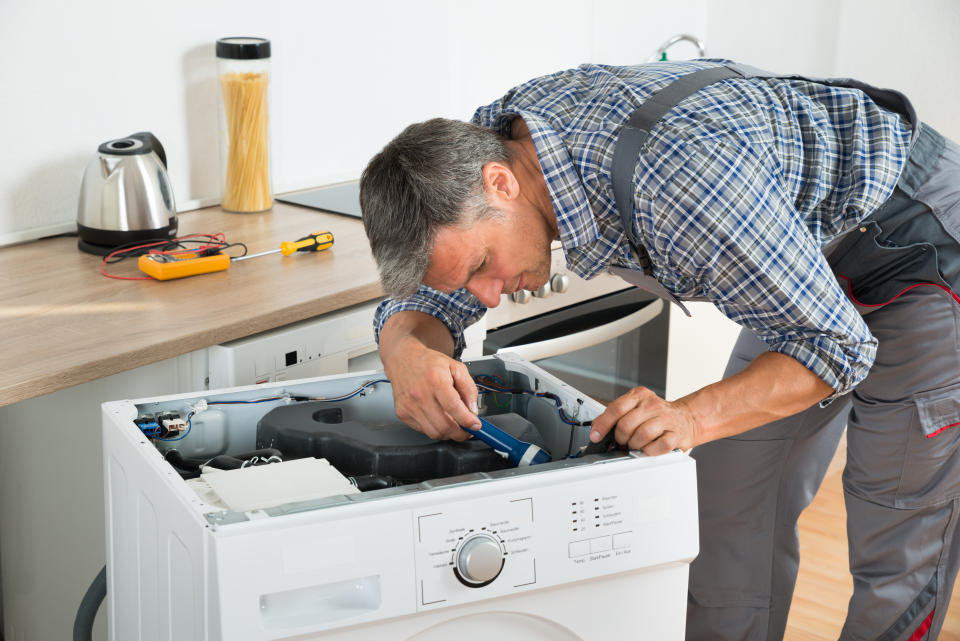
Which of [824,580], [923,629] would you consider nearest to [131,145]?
[923,629]

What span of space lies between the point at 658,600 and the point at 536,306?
0.98 m

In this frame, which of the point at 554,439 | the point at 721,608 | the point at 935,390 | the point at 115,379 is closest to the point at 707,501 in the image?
the point at 721,608

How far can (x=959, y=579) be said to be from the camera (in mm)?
2559

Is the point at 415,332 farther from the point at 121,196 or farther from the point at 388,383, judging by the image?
the point at 121,196

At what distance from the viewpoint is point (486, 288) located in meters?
1.27

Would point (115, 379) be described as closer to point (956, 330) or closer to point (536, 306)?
point (536, 306)

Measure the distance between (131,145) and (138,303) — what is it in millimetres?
355

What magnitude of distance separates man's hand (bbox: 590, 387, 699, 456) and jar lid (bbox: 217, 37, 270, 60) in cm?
115

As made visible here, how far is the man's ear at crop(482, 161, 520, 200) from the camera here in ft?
Answer: 3.99

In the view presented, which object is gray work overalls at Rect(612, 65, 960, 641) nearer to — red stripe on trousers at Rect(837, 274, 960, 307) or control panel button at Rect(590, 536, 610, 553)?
red stripe on trousers at Rect(837, 274, 960, 307)

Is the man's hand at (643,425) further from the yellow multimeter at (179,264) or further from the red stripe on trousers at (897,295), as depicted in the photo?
the yellow multimeter at (179,264)

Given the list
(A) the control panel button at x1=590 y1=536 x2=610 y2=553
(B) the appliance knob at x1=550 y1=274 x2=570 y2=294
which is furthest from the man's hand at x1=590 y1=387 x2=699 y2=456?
(B) the appliance knob at x1=550 y1=274 x2=570 y2=294

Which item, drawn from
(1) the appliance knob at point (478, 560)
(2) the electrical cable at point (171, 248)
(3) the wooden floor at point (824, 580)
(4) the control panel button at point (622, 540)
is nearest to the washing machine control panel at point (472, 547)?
(1) the appliance knob at point (478, 560)

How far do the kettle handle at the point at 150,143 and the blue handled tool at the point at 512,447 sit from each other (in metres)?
0.89
